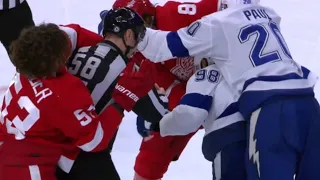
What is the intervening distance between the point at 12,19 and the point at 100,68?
78cm

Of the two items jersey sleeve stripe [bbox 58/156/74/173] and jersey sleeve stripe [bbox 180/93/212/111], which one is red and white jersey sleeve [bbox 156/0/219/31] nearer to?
jersey sleeve stripe [bbox 180/93/212/111]

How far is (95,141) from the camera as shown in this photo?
1851mm

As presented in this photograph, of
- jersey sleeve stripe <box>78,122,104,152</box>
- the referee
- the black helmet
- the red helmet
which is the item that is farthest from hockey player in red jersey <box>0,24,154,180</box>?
the referee

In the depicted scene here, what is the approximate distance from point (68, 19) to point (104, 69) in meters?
2.43

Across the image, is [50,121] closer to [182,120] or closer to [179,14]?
[182,120]

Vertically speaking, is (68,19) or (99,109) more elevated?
(99,109)

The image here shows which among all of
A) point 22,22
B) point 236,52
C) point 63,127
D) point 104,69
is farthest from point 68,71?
point 22,22

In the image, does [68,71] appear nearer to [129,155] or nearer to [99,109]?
[99,109]

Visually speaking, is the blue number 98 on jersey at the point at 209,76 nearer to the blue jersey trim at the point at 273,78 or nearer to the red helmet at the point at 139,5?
the blue jersey trim at the point at 273,78

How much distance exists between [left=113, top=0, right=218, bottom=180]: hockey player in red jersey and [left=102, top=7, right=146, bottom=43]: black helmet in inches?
9.2

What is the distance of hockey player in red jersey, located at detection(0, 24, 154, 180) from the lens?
5.81ft

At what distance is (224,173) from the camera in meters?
1.99

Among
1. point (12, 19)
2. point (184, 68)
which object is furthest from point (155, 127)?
point (12, 19)

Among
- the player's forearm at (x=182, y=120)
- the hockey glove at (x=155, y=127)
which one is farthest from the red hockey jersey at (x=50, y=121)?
the hockey glove at (x=155, y=127)
